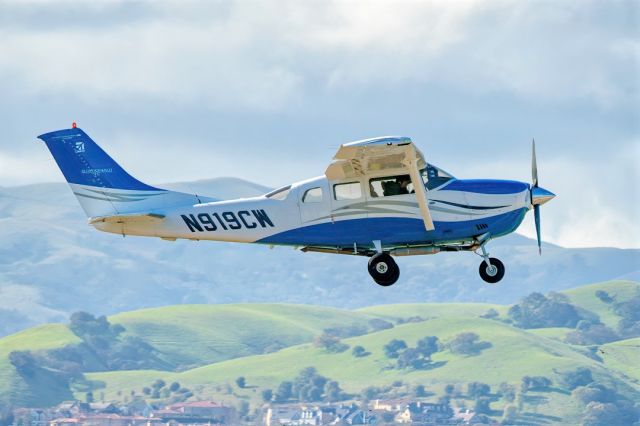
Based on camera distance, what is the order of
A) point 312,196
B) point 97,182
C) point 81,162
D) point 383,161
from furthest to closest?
point 81,162
point 97,182
point 312,196
point 383,161

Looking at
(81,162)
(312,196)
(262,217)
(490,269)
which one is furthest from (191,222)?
(490,269)

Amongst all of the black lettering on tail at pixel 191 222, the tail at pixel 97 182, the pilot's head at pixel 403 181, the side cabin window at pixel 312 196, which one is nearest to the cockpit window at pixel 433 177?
the pilot's head at pixel 403 181

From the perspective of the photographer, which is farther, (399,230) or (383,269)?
(383,269)

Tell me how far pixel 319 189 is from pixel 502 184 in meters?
5.23

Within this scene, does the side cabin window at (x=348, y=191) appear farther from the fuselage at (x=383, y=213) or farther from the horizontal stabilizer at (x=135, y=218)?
the horizontal stabilizer at (x=135, y=218)

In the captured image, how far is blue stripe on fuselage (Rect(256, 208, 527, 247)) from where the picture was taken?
40.6 meters

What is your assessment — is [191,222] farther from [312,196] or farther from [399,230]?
[399,230]

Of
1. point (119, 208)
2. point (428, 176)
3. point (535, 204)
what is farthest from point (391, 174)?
point (119, 208)

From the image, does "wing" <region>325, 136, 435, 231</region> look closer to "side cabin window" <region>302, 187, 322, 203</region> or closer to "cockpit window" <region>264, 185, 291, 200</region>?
"side cabin window" <region>302, 187, 322, 203</region>

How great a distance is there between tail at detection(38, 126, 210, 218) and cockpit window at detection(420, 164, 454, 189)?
695 centimetres

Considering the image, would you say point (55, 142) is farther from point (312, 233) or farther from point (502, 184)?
point (502, 184)

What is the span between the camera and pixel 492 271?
41000 millimetres

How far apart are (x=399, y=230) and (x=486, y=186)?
9.20 ft

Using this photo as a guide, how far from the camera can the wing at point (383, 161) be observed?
3812cm
